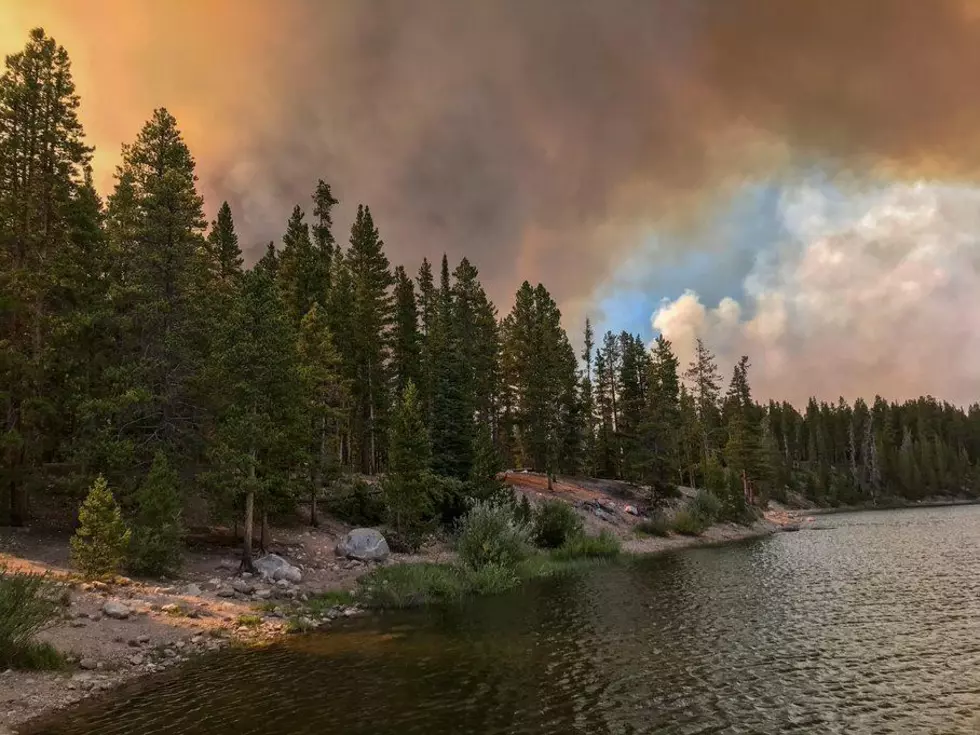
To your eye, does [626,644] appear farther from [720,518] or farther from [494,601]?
[720,518]

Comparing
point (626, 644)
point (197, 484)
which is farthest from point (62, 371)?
point (626, 644)

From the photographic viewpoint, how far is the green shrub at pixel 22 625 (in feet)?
57.4

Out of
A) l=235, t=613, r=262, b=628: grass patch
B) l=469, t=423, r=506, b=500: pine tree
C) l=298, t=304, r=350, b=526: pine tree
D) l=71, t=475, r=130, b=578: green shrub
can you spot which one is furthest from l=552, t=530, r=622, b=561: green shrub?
l=71, t=475, r=130, b=578: green shrub

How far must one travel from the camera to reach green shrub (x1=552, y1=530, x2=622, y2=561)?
48531mm

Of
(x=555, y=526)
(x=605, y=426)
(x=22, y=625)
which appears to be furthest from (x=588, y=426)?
(x=22, y=625)

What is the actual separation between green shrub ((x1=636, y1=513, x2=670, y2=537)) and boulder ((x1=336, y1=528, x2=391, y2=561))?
3249cm

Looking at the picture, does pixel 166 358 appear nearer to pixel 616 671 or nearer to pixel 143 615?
pixel 143 615

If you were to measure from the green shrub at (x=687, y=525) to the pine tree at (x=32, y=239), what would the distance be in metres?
57.5

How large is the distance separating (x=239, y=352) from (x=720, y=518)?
63268 mm

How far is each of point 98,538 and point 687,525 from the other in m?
56.6

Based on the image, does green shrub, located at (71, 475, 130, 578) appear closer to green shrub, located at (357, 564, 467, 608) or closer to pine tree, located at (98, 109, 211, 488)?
pine tree, located at (98, 109, 211, 488)

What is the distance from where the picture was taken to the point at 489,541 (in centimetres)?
3900

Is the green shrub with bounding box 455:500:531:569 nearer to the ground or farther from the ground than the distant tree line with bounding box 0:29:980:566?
nearer to the ground

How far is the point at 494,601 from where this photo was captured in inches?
1314
